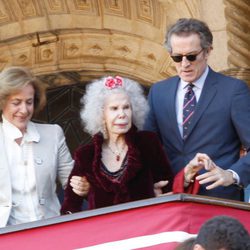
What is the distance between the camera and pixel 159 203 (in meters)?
6.48

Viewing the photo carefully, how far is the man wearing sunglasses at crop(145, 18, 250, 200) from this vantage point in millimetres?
7152

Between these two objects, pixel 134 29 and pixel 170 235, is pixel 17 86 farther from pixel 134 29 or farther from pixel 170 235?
pixel 134 29

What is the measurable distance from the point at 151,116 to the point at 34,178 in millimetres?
612

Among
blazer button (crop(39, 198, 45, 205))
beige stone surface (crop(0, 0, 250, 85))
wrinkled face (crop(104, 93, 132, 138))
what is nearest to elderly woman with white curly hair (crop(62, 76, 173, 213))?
wrinkled face (crop(104, 93, 132, 138))

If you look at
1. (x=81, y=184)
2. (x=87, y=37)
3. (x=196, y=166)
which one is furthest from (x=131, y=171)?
(x=87, y=37)

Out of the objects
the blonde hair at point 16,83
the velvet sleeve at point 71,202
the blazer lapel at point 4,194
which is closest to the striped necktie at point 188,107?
the velvet sleeve at point 71,202

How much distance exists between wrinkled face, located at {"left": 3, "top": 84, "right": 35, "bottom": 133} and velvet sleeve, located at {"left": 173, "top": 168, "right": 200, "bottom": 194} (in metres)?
0.82

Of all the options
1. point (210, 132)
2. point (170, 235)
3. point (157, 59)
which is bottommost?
point (170, 235)

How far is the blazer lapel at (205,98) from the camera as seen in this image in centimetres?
723

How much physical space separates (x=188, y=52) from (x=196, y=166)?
Answer: 55 centimetres

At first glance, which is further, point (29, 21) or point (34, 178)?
point (29, 21)

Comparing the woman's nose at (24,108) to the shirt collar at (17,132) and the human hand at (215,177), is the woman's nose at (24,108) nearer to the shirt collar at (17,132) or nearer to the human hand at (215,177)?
the shirt collar at (17,132)

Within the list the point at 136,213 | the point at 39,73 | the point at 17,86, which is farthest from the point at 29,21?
the point at 136,213

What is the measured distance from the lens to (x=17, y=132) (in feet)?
24.4
